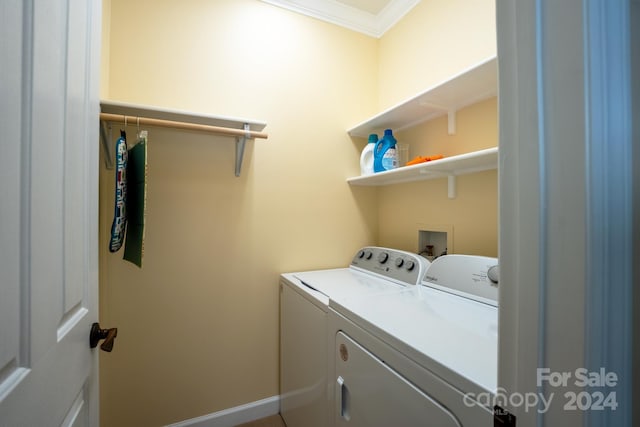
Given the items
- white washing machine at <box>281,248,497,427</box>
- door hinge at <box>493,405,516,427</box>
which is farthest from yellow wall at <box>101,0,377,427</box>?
door hinge at <box>493,405,516,427</box>

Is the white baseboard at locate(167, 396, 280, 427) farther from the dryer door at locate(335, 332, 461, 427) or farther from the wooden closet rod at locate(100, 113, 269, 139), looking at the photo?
the wooden closet rod at locate(100, 113, 269, 139)

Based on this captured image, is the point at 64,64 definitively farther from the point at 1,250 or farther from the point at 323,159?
the point at 323,159

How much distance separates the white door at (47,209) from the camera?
0.44 m

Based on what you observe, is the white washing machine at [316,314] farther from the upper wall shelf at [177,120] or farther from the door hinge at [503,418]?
the upper wall shelf at [177,120]

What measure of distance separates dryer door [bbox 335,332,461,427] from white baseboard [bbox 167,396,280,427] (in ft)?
2.82

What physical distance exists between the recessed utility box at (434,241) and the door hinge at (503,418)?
3.82 ft

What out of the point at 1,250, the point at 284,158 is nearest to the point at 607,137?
the point at 1,250

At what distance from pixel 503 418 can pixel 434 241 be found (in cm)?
131

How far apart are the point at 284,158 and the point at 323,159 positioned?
28 cm

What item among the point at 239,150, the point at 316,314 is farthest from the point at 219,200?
the point at 316,314

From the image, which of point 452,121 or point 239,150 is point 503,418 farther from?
point 239,150

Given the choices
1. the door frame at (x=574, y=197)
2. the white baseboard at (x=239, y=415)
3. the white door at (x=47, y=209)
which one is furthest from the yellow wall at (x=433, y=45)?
the white baseboard at (x=239, y=415)

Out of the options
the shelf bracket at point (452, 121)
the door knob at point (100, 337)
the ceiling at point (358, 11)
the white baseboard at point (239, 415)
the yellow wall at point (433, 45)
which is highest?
the ceiling at point (358, 11)

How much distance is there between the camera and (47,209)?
56 centimetres
